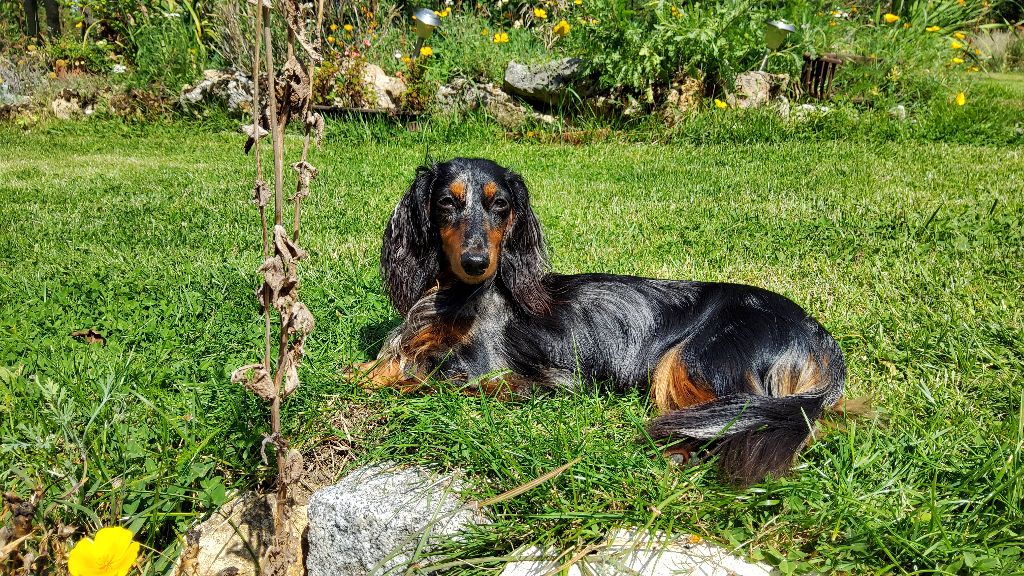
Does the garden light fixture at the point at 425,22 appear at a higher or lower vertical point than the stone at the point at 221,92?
higher

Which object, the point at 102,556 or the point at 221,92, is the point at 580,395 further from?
the point at 221,92

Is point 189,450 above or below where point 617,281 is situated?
below

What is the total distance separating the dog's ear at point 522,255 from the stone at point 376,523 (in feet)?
3.27

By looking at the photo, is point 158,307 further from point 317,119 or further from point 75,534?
point 317,119

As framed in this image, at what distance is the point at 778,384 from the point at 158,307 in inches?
120

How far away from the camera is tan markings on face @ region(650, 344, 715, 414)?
8.72ft

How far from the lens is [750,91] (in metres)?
7.75

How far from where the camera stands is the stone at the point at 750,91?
7.68 m

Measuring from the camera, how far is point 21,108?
9.22 metres

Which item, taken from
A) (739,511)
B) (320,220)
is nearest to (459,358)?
(739,511)

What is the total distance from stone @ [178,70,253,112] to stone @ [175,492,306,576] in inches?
298

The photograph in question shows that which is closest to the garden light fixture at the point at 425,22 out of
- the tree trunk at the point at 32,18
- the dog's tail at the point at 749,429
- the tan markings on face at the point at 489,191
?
the tan markings on face at the point at 489,191

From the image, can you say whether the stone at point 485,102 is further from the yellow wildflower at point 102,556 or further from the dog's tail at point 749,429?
the yellow wildflower at point 102,556

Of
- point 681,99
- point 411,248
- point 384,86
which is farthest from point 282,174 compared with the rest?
point 384,86
